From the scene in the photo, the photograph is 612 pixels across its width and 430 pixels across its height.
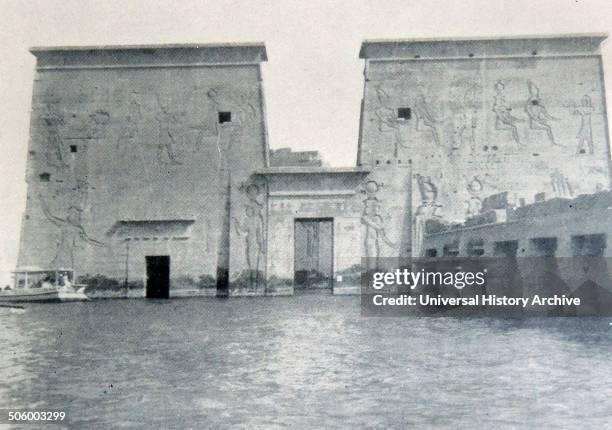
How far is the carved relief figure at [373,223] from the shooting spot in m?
17.9

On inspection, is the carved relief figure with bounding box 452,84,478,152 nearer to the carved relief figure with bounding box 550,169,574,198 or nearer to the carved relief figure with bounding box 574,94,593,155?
the carved relief figure with bounding box 550,169,574,198

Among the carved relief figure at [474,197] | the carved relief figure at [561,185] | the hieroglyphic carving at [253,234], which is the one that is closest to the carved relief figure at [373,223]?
the carved relief figure at [474,197]

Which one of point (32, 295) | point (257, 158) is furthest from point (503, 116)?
point (32, 295)

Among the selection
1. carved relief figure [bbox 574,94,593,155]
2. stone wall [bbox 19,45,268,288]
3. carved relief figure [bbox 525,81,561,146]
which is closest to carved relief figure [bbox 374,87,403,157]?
stone wall [bbox 19,45,268,288]

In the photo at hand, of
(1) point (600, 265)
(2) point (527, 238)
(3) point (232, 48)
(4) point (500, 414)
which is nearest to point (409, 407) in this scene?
(4) point (500, 414)

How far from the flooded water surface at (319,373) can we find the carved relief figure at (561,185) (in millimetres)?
9055

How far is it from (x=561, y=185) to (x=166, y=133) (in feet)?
41.0

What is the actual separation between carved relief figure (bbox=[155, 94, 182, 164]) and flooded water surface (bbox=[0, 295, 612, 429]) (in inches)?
347

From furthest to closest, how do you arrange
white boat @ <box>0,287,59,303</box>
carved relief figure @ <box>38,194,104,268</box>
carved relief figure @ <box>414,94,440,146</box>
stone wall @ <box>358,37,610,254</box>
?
carved relief figure @ <box>414,94,440,146</box> < carved relief figure @ <box>38,194,104,268</box> < stone wall @ <box>358,37,610,254</box> < white boat @ <box>0,287,59,303</box>

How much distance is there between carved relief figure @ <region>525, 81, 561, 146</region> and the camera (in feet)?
59.5

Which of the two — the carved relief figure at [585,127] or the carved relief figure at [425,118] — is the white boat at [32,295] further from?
the carved relief figure at [585,127]

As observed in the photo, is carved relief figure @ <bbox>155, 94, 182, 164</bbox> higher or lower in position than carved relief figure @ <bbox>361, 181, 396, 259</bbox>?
higher

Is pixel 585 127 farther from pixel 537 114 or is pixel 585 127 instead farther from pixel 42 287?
pixel 42 287

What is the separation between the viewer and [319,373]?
19.6ft
